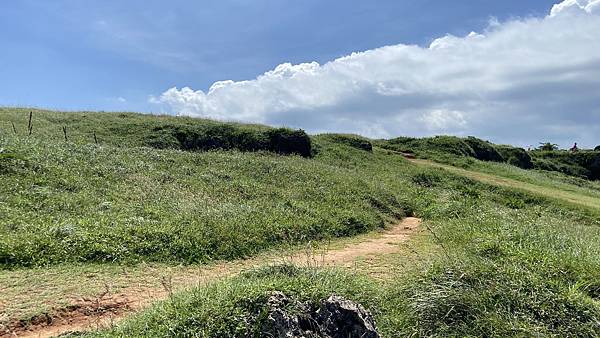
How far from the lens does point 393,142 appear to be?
38625mm

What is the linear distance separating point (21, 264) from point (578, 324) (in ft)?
27.5

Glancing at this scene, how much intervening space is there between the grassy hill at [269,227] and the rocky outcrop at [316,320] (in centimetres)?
17

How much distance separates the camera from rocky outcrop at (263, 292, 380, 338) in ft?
16.2

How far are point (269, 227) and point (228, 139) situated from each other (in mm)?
13489

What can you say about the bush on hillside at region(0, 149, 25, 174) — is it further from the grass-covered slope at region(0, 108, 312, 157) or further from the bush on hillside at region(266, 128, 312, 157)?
the bush on hillside at region(266, 128, 312, 157)

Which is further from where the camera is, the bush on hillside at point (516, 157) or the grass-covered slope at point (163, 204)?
the bush on hillside at point (516, 157)

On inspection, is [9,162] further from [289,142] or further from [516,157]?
[516,157]

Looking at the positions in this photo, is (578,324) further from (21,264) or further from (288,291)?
(21,264)

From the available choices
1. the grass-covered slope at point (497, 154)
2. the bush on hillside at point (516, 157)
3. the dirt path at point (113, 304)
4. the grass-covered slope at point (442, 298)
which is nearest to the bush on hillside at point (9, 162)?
the dirt path at point (113, 304)

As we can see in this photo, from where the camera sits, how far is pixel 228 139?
2477 centimetres

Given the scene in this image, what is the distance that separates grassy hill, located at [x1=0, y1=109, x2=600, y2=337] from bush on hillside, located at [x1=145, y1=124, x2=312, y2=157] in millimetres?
112

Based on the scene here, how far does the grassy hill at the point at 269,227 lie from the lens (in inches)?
227

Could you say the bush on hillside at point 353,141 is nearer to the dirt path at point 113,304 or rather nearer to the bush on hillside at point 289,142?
the bush on hillside at point 289,142

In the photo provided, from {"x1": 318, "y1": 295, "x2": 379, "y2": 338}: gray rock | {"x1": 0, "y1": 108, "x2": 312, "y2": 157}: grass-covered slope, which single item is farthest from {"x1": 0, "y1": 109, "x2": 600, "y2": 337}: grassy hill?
{"x1": 318, "y1": 295, "x2": 379, "y2": 338}: gray rock
